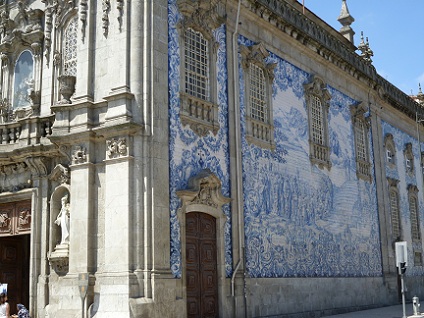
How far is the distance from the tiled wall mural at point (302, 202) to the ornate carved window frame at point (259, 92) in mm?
249

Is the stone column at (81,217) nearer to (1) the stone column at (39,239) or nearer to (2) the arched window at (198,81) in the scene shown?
(1) the stone column at (39,239)

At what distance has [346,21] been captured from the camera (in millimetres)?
28578

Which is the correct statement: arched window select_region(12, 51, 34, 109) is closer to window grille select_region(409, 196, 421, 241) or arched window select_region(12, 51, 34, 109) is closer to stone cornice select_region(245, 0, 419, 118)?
stone cornice select_region(245, 0, 419, 118)

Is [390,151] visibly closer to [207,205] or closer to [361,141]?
[361,141]

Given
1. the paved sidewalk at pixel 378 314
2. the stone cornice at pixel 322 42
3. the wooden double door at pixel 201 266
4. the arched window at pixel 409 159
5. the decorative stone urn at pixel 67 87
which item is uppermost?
the stone cornice at pixel 322 42

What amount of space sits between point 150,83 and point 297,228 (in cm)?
747

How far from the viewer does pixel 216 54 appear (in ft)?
54.4

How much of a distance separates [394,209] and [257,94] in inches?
449

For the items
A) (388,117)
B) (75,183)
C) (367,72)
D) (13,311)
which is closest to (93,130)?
(75,183)

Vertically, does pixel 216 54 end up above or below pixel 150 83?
above

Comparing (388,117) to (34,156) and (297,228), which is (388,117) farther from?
(34,156)

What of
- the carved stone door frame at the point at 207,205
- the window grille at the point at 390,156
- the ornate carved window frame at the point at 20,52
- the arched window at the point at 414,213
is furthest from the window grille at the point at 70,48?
the arched window at the point at 414,213

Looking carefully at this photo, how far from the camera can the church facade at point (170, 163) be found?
13680mm

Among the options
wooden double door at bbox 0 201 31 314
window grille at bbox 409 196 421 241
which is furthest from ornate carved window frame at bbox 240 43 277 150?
window grille at bbox 409 196 421 241
